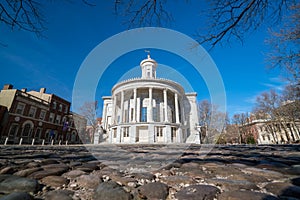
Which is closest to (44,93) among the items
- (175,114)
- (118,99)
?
(118,99)

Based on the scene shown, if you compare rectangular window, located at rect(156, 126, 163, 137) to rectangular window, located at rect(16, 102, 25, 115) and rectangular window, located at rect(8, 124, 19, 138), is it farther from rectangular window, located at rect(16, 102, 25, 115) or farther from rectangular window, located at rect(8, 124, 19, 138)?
rectangular window, located at rect(16, 102, 25, 115)

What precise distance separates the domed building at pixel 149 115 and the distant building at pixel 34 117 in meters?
8.69

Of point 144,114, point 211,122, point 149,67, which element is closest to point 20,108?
point 144,114

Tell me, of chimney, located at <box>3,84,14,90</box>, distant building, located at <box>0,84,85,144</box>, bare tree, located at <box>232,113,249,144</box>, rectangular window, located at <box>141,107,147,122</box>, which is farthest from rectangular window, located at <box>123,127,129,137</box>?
bare tree, located at <box>232,113,249,144</box>

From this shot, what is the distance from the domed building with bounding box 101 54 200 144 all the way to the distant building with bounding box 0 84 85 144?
8693mm

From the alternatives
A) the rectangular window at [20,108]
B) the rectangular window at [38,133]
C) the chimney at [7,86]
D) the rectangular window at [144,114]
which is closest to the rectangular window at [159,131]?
the rectangular window at [144,114]

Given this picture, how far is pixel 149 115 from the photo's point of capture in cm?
2203

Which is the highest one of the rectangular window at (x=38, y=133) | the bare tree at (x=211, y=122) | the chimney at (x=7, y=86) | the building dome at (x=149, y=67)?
the building dome at (x=149, y=67)

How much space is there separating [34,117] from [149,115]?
61.3ft

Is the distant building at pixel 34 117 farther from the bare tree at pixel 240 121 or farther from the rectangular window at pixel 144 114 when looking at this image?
the bare tree at pixel 240 121

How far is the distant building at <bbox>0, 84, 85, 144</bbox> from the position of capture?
19.2 meters

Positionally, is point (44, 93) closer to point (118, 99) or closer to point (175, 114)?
point (118, 99)

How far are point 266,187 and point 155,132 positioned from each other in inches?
785

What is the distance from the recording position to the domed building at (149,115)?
2093 centimetres
